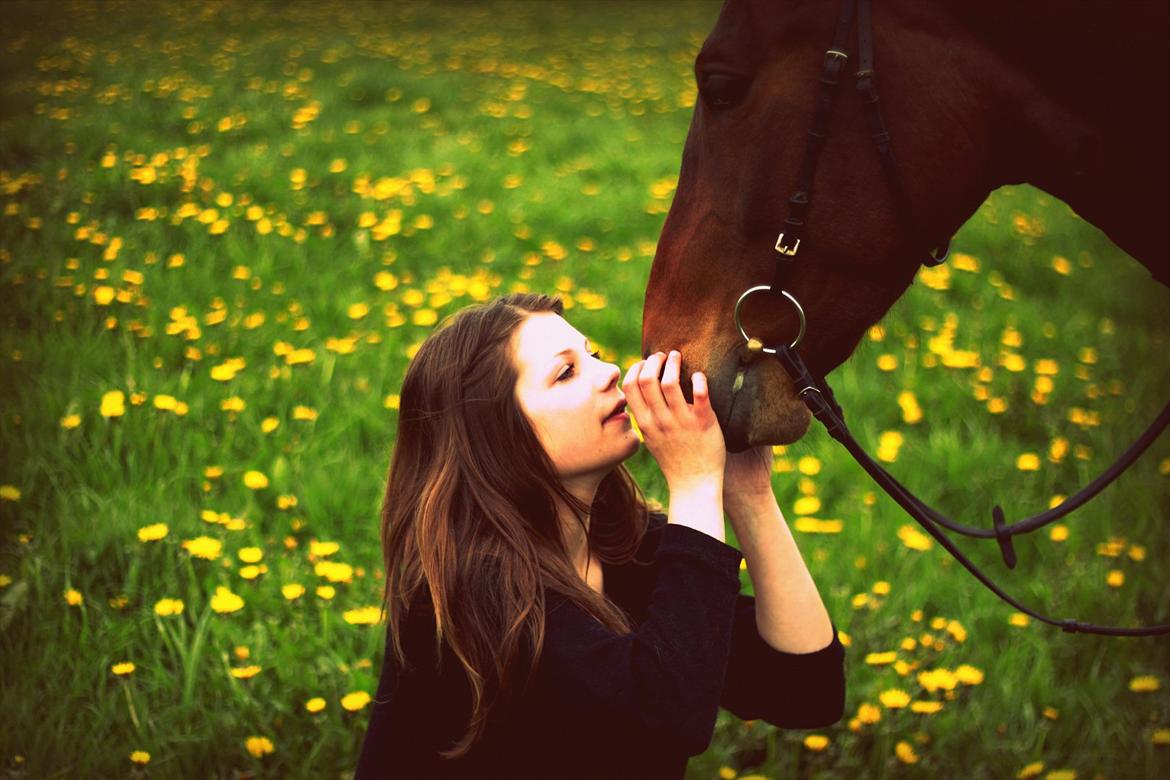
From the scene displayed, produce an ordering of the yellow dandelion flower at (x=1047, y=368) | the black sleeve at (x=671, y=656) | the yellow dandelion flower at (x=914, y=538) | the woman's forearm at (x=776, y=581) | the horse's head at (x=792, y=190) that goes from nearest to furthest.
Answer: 1. the black sleeve at (x=671, y=656)
2. the horse's head at (x=792, y=190)
3. the woman's forearm at (x=776, y=581)
4. the yellow dandelion flower at (x=914, y=538)
5. the yellow dandelion flower at (x=1047, y=368)

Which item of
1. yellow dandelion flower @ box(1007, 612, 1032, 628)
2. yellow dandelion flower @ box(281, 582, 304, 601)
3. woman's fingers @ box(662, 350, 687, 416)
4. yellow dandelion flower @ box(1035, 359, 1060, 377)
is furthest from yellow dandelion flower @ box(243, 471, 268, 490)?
yellow dandelion flower @ box(1035, 359, 1060, 377)

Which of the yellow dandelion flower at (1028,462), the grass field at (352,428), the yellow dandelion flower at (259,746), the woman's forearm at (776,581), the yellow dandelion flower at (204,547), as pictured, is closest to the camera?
the woman's forearm at (776,581)

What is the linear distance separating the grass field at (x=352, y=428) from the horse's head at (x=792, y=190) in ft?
2.69

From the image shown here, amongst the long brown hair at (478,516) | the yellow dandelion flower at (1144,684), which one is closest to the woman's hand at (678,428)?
the long brown hair at (478,516)

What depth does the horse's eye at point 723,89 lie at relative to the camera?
1636 millimetres

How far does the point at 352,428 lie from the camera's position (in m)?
3.40

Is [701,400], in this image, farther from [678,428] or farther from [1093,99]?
[1093,99]

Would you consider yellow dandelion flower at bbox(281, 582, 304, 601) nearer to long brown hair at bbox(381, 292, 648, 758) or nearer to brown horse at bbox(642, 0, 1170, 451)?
long brown hair at bbox(381, 292, 648, 758)

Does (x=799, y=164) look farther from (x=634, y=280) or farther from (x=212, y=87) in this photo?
(x=212, y=87)

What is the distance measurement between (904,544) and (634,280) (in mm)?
2079

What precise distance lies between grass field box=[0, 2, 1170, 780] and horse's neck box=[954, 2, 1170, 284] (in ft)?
2.87

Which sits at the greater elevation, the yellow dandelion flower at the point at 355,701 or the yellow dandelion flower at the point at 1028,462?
the yellow dandelion flower at the point at 355,701

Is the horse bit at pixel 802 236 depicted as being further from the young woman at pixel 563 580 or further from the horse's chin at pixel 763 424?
the young woman at pixel 563 580

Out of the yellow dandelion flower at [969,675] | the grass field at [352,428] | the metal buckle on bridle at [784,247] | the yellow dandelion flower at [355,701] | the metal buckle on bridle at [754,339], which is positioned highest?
the metal buckle on bridle at [784,247]
